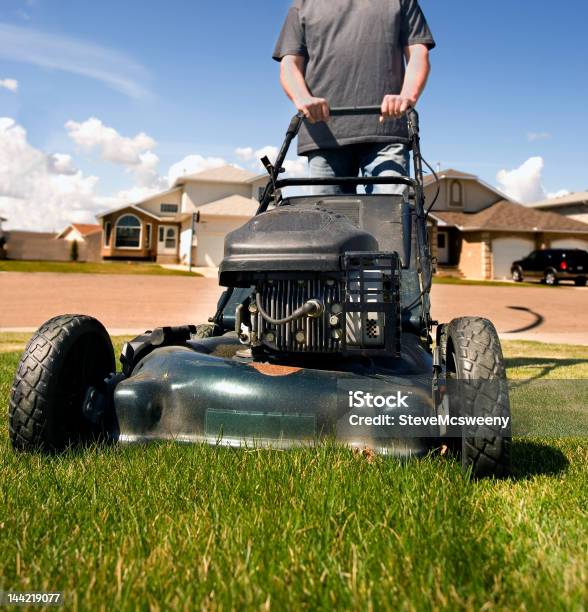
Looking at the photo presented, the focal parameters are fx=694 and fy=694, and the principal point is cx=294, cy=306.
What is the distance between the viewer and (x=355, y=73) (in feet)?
11.9

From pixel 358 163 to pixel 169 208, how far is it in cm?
3147

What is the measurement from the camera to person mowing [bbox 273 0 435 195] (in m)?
3.60

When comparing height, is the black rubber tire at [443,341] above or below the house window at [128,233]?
below

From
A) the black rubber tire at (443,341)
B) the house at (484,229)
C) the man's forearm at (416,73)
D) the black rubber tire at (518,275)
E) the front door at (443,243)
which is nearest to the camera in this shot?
the black rubber tire at (443,341)

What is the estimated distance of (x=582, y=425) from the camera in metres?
3.29

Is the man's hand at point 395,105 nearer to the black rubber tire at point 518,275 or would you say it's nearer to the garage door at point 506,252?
the black rubber tire at point 518,275

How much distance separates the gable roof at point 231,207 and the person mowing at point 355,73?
26.2 metres

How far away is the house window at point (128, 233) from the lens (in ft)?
109

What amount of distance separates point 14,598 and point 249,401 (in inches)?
43.1

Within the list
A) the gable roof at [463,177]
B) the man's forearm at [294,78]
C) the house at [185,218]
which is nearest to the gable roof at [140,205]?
the house at [185,218]

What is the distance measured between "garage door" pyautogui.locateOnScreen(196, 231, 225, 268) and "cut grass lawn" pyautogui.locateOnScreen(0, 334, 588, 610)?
1125 inches

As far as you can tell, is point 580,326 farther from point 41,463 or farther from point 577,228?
point 577,228

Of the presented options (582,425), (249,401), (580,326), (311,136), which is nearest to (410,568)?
(249,401)

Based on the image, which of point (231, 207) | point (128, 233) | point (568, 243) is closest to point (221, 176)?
point (231, 207)
